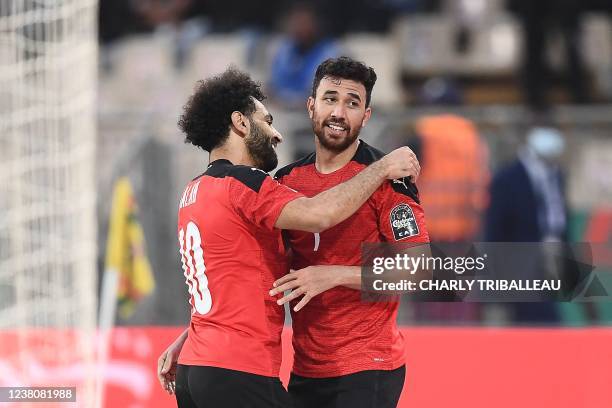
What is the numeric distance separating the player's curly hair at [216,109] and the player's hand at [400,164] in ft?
2.02

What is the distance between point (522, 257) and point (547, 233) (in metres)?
3.73

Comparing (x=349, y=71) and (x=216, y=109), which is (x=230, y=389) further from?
(x=349, y=71)

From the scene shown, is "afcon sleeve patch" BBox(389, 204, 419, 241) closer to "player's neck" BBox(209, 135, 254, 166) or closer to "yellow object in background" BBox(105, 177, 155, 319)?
"player's neck" BBox(209, 135, 254, 166)

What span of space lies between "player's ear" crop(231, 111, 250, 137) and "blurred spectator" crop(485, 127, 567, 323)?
4946mm

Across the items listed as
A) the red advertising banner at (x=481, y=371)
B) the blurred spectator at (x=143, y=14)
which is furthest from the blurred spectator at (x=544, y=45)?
the red advertising banner at (x=481, y=371)

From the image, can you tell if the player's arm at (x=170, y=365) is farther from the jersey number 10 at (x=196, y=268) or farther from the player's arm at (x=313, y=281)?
the player's arm at (x=313, y=281)

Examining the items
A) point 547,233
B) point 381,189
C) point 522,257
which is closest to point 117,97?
point 547,233

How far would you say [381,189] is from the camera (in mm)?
4430

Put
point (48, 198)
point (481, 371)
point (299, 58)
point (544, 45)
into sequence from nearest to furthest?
point (481, 371), point (48, 198), point (299, 58), point (544, 45)

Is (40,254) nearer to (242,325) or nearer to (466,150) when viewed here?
(242,325)

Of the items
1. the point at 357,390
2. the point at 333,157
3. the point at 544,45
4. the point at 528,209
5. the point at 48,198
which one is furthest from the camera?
the point at 544,45

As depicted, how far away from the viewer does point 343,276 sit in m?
4.38

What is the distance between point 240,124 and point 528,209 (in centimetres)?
519

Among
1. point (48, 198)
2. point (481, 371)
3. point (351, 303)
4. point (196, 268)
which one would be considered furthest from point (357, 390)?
point (48, 198)
